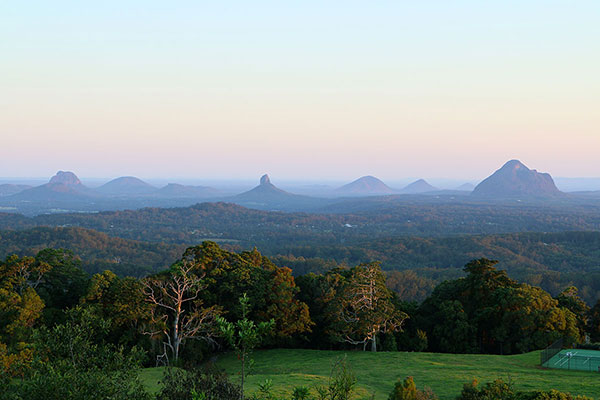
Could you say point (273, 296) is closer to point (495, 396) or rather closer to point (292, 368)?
point (292, 368)

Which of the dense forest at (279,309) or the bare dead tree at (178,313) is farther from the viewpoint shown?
the dense forest at (279,309)

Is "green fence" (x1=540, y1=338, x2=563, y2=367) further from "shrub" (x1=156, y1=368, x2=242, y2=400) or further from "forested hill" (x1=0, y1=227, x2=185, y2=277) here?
"forested hill" (x1=0, y1=227, x2=185, y2=277)

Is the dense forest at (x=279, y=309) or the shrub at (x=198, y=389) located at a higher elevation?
the shrub at (x=198, y=389)

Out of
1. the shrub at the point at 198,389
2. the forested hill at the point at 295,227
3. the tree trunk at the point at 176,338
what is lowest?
the forested hill at the point at 295,227

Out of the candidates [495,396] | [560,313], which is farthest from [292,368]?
[560,313]

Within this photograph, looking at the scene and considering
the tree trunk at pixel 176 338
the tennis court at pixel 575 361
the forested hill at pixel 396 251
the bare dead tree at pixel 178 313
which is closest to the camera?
the tennis court at pixel 575 361

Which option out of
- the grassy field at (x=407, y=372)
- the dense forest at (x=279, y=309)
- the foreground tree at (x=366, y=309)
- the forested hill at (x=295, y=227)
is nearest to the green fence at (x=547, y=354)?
the grassy field at (x=407, y=372)

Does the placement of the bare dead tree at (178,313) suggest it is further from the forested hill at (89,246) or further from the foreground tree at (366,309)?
the forested hill at (89,246)

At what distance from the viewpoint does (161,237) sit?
153875 mm

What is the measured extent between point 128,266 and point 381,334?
59143 millimetres

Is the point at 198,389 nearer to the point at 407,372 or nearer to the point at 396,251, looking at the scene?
the point at 407,372

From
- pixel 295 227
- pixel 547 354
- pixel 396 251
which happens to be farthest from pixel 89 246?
pixel 547 354

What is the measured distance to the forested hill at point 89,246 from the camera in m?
97.5

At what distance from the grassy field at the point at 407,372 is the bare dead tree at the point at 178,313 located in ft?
8.80
